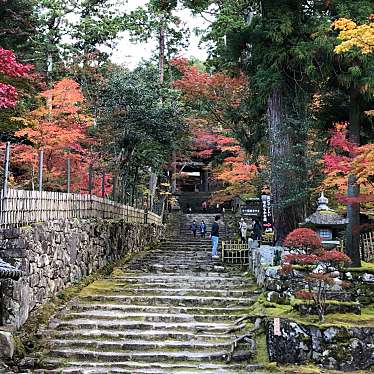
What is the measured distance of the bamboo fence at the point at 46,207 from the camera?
8.60m

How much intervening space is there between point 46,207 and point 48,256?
997mm

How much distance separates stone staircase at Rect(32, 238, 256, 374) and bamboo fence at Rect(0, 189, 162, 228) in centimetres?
190

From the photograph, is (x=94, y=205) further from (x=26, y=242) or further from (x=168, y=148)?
(x=168, y=148)

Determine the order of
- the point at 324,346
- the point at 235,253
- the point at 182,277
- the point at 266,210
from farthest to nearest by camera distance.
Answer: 1. the point at 235,253
2. the point at 266,210
3. the point at 182,277
4. the point at 324,346

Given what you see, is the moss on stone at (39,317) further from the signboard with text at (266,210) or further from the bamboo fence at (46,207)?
the signboard with text at (266,210)

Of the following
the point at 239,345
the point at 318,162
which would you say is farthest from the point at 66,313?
the point at 318,162

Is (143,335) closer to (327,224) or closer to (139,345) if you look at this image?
(139,345)

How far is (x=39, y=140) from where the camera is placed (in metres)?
15.7

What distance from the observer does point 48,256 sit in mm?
10273

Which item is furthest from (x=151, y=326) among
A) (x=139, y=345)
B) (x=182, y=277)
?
(x=182, y=277)

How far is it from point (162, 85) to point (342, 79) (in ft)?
29.6

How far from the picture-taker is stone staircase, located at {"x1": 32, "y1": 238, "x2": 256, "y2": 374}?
8.46 m

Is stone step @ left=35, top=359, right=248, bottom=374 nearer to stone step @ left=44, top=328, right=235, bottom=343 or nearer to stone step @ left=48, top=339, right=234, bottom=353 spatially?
stone step @ left=48, top=339, right=234, bottom=353

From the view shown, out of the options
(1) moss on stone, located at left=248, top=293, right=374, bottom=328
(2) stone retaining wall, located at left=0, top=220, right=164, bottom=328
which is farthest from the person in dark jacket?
(1) moss on stone, located at left=248, top=293, right=374, bottom=328
